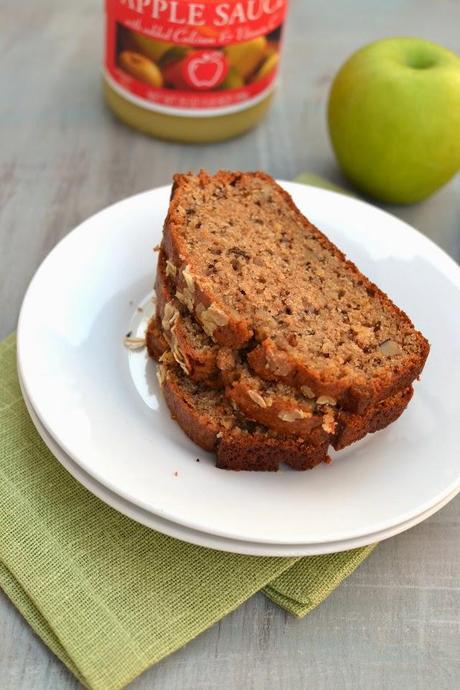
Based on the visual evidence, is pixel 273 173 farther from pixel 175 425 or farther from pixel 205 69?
pixel 175 425

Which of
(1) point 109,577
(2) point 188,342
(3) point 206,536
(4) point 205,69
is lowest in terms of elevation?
(1) point 109,577

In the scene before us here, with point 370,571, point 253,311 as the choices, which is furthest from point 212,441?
point 370,571

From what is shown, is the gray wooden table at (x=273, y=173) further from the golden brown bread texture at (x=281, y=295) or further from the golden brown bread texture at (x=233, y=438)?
the golden brown bread texture at (x=281, y=295)


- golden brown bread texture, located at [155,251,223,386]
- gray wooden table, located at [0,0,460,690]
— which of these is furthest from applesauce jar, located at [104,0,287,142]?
golden brown bread texture, located at [155,251,223,386]

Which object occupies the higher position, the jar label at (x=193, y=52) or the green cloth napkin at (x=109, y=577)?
the jar label at (x=193, y=52)

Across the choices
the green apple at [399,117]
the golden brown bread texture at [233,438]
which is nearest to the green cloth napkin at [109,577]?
the golden brown bread texture at [233,438]

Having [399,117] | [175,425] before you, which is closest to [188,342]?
[175,425]
